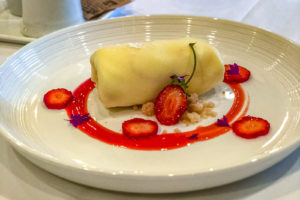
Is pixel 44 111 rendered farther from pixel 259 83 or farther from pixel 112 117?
pixel 259 83

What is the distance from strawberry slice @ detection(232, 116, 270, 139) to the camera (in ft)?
4.13

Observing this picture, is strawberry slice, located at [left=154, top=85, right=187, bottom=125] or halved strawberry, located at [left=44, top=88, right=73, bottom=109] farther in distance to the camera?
halved strawberry, located at [left=44, top=88, right=73, bottom=109]

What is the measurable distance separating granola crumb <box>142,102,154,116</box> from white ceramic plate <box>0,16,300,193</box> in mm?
43

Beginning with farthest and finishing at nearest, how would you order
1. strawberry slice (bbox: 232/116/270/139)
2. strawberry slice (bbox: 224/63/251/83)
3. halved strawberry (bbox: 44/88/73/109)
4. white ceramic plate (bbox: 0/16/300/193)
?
strawberry slice (bbox: 224/63/251/83) → halved strawberry (bbox: 44/88/73/109) → strawberry slice (bbox: 232/116/270/139) → white ceramic plate (bbox: 0/16/300/193)

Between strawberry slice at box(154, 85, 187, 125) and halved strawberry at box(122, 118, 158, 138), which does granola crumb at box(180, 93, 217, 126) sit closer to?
strawberry slice at box(154, 85, 187, 125)

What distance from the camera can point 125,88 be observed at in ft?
4.76

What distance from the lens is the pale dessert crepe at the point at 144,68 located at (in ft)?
4.72

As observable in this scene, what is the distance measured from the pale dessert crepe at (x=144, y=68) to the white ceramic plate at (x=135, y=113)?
0.08 metres

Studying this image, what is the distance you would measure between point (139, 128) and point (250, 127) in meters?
0.39

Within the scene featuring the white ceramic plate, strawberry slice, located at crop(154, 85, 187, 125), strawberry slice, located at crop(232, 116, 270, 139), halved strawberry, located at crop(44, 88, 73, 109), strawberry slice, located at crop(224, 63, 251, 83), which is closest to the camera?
the white ceramic plate

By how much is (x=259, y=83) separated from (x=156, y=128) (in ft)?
1.81

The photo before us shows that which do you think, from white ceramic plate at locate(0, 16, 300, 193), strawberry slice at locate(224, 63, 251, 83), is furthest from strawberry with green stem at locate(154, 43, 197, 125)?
strawberry slice at locate(224, 63, 251, 83)

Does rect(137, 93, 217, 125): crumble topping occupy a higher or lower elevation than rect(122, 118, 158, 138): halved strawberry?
higher

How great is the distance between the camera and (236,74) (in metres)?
1.64
